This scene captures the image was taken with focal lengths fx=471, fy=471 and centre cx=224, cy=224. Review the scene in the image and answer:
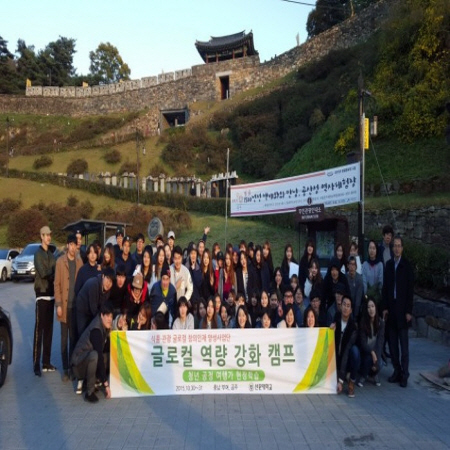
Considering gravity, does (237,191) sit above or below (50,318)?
above

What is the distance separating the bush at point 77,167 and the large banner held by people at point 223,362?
40505 mm

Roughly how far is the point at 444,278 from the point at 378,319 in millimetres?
3887

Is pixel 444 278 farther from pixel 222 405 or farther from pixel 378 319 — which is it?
pixel 222 405

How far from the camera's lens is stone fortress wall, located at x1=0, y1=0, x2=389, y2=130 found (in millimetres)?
44906

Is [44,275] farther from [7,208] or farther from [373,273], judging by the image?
[7,208]

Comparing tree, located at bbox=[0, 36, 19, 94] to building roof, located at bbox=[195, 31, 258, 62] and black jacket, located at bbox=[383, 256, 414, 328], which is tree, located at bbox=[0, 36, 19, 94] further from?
black jacket, located at bbox=[383, 256, 414, 328]

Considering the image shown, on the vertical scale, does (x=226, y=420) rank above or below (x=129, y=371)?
below

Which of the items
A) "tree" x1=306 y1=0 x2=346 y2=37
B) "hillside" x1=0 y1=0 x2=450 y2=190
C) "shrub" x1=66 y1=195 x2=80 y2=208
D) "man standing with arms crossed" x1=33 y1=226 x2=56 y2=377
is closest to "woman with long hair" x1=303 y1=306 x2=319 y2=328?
"man standing with arms crossed" x1=33 y1=226 x2=56 y2=377

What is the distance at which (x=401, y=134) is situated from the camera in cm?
1772

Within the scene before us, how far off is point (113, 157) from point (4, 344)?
40.8 metres

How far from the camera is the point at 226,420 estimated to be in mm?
5160

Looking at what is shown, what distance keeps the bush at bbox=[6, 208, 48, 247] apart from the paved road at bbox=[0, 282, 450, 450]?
80.4 ft

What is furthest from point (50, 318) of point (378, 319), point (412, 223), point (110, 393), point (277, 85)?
point (277, 85)

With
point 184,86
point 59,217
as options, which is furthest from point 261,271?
point 184,86
